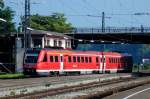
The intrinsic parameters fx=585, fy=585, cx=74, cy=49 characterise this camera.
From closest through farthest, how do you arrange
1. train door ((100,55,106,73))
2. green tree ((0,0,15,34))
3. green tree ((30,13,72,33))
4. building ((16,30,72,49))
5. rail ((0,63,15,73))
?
train door ((100,55,106,73))
rail ((0,63,15,73))
building ((16,30,72,49))
green tree ((0,0,15,34))
green tree ((30,13,72,33))

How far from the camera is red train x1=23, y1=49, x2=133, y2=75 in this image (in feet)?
182

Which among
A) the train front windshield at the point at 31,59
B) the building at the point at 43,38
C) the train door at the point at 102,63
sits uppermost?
the building at the point at 43,38

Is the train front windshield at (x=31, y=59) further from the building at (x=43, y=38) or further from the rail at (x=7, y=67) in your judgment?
the building at (x=43, y=38)

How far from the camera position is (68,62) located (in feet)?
196

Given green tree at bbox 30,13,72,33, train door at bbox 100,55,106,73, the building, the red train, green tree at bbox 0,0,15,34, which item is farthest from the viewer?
green tree at bbox 30,13,72,33

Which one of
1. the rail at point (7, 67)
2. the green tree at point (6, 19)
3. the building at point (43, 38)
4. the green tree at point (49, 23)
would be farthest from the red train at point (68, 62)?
the green tree at point (49, 23)

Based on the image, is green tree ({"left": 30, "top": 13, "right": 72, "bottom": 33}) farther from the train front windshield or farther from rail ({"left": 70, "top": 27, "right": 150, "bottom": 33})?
the train front windshield

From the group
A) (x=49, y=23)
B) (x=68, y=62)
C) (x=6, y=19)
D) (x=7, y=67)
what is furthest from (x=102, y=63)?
(x=49, y=23)

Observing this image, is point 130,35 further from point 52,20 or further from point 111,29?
point 52,20

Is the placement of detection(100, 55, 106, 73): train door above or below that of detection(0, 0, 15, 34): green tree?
below

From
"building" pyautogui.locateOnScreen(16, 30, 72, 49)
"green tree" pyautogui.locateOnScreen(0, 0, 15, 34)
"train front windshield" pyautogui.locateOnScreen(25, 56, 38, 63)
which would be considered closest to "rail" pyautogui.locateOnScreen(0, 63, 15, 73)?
"building" pyautogui.locateOnScreen(16, 30, 72, 49)

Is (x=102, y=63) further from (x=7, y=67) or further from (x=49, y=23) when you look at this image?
(x=49, y=23)

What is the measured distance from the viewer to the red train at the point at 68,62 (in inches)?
2190

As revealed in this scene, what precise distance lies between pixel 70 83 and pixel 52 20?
344 ft
